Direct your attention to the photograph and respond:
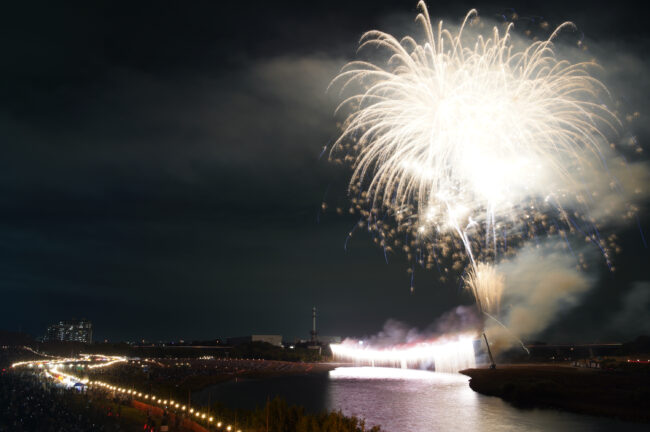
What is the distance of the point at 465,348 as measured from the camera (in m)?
97.8

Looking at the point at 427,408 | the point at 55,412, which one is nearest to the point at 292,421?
the point at 55,412

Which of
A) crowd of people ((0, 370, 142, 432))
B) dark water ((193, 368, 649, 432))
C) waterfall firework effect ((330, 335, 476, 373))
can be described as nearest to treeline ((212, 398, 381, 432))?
crowd of people ((0, 370, 142, 432))

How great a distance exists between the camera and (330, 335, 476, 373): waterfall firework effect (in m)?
99.1

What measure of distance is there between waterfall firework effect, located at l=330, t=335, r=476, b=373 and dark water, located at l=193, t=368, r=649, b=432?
29824 mm

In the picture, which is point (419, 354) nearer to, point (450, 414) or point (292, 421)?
point (450, 414)

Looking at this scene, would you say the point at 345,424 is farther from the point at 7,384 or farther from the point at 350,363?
the point at 350,363

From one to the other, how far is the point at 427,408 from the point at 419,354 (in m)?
80.0

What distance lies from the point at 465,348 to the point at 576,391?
2104 inches

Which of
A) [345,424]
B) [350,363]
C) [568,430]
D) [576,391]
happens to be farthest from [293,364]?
[345,424]

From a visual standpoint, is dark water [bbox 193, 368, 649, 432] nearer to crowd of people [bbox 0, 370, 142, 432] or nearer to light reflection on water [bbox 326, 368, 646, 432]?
light reflection on water [bbox 326, 368, 646, 432]

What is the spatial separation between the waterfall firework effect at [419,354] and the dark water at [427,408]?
29824 millimetres

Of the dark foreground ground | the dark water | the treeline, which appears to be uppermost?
the treeline

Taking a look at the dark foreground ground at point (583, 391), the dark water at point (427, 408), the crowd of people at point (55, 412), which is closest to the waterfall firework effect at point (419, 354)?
the dark water at point (427, 408)

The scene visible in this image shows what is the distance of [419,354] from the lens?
407 feet
